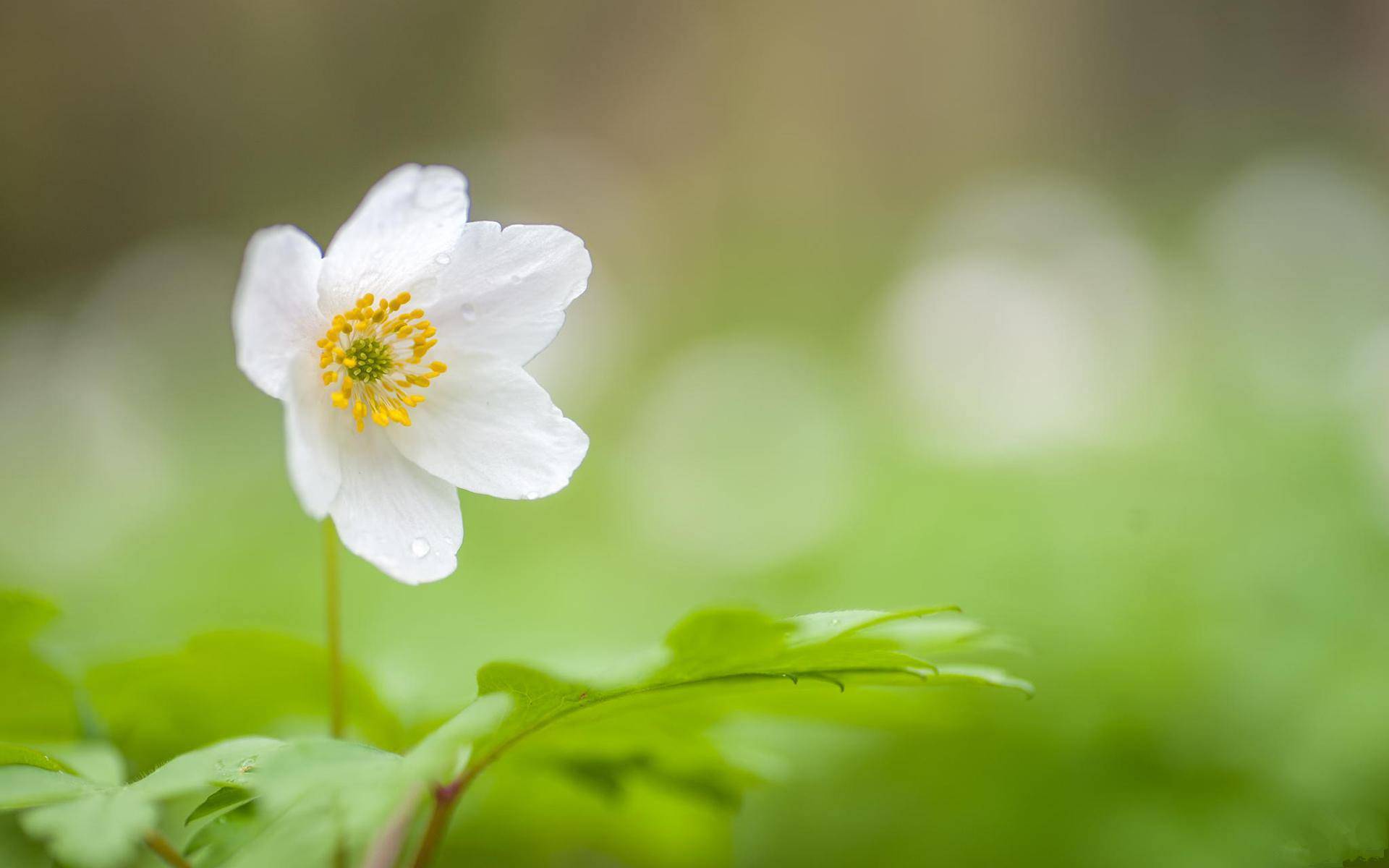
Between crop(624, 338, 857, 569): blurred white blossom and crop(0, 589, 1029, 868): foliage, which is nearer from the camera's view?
crop(0, 589, 1029, 868): foliage

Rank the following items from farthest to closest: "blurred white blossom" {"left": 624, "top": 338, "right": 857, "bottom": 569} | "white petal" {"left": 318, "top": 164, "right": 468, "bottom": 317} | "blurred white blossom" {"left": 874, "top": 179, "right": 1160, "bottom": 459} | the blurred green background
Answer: "blurred white blossom" {"left": 874, "top": 179, "right": 1160, "bottom": 459} < "blurred white blossom" {"left": 624, "top": 338, "right": 857, "bottom": 569} < the blurred green background < "white petal" {"left": 318, "top": 164, "right": 468, "bottom": 317}

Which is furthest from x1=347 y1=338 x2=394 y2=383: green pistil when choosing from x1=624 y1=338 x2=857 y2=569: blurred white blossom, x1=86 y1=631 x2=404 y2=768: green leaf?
x1=624 y1=338 x2=857 y2=569: blurred white blossom

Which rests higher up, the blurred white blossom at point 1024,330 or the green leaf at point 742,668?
the blurred white blossom at point 1024,330

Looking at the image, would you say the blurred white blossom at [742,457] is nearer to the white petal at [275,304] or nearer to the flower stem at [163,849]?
the white petal at [275,304]

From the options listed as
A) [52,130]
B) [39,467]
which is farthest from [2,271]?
[39,467]

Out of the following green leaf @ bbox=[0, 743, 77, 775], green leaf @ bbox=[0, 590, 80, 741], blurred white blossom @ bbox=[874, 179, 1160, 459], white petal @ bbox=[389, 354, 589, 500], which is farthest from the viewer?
blurred white blossom @ bbox=[874, 179, 1160, 459]

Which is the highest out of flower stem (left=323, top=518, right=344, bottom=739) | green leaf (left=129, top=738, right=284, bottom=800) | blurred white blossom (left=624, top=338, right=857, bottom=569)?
blurred white blossom (left=624, top=338, right=857, bottom=569)

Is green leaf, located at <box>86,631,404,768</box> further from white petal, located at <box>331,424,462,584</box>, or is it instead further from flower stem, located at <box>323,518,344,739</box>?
white petal, located at <box>331,424,462,584</box>

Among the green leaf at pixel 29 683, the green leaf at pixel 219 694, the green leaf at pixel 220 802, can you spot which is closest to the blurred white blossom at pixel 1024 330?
the green leaf at pixel 219 694

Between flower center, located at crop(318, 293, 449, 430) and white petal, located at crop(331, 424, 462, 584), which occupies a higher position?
flower center, located at crop(318, 293, 449, 430)
